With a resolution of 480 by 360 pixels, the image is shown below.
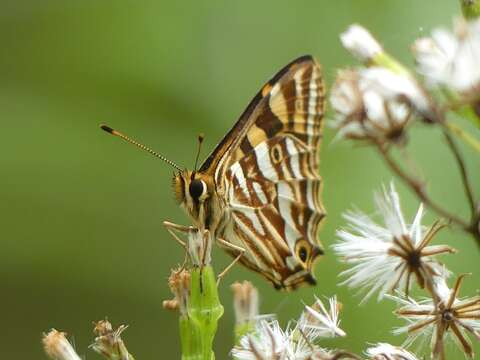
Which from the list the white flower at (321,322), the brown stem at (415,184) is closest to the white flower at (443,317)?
the white flower at (321,322)

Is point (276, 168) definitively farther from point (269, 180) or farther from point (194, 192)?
point (194, 192)

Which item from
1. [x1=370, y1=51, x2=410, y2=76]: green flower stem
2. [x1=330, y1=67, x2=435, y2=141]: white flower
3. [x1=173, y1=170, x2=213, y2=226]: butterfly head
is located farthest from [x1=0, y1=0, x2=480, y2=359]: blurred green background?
[x1=330, y1=67, x2=435, y2=141]: white flower

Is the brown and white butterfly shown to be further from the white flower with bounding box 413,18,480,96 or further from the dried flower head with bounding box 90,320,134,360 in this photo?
the white flower with bounding box 413,18,480,96

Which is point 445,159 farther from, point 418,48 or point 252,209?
point 418,48

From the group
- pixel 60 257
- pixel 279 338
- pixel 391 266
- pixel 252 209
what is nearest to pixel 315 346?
pixel 279 338

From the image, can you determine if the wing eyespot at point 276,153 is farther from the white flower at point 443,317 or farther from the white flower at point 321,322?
the white flower at point 443,317

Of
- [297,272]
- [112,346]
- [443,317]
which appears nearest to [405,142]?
[443,317]
